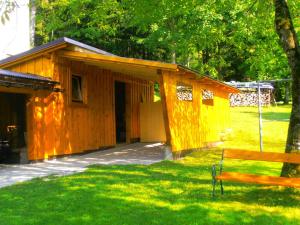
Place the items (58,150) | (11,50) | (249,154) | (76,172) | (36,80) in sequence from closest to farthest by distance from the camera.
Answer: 1. (249,154)
2. (76,172)
3. (36,80)
4. (58,150)
5. (11,50)

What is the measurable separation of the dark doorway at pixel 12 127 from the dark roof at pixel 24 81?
Result: 86 cm

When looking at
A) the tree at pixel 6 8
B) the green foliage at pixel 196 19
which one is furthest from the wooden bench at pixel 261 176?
the tree at pixel 6 8

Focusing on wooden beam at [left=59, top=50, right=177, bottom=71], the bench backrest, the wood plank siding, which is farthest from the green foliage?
the bench backrest

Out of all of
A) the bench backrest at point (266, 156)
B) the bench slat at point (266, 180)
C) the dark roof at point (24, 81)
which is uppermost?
the dark roof at point (24, 81)

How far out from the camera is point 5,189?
8.42 m

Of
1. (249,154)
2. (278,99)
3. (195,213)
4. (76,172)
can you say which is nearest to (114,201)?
(195,213)

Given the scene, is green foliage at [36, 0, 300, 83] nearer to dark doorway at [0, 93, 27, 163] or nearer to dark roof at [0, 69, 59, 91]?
dark roof at [0, 69, 59, 91]

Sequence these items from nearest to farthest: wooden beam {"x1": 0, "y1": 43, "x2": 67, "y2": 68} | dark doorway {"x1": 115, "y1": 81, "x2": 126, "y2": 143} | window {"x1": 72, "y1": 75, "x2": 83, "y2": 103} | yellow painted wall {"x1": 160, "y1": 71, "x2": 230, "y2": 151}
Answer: yellow painted wall {"x1": 160, "y1": 71, "x2": 230, "y2": 151} → wooden beam {"x1": 0, "y1": 43, "x2": 67, "y2": 68} → window {"x1": 72, "y1": 75, "x2": 83, "y2": 103} → dark doorway {"x1": 115, "y1": 81, "x2": 126, "y2": 143}

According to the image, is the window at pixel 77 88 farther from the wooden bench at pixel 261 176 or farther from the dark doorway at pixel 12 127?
the wooden bench at pixel 261 176

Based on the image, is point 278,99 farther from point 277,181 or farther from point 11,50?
point 277,181

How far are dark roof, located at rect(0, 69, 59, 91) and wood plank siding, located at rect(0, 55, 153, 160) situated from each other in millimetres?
504

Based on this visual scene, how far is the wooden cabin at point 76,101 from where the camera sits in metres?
12.6

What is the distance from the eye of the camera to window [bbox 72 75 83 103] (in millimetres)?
14836

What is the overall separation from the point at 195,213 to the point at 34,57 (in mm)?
9201
